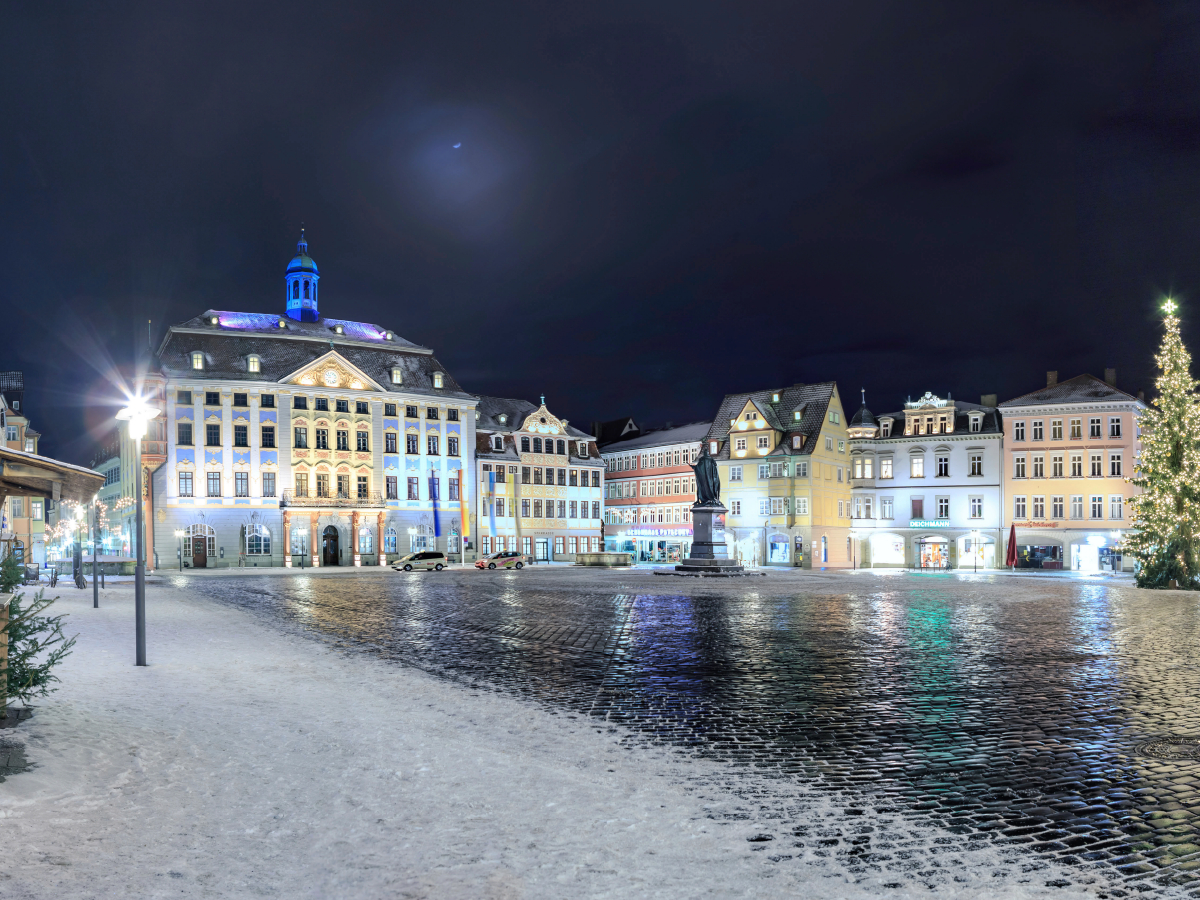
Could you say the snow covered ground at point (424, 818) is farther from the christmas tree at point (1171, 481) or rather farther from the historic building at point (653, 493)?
the historic building at point (653, 493)

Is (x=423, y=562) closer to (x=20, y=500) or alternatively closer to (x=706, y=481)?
(x=706, y=481)

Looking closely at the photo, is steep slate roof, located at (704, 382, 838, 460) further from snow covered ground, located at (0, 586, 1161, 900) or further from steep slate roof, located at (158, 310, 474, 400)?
snow covered ground, located at (0, 586, 1161, 900)

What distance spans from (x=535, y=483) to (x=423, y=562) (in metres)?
19.8

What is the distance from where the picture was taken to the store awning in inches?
448

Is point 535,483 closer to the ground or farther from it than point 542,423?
closer to the ground

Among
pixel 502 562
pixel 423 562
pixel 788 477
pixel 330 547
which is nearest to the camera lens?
pixel 423 562

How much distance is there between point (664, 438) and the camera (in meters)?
83.5

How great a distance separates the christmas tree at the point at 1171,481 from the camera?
40312 millimetres

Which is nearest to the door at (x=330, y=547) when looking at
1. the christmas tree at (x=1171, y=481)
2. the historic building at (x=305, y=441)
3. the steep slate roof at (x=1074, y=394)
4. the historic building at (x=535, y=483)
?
the historic building at (x=305, y=441)

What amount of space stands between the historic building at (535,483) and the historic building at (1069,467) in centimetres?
3228

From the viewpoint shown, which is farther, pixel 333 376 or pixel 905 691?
pixel 333 376

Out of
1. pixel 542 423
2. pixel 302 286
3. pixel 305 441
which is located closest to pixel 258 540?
pixel 305 441

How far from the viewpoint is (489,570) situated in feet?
196

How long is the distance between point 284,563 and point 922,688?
58.9 metres
